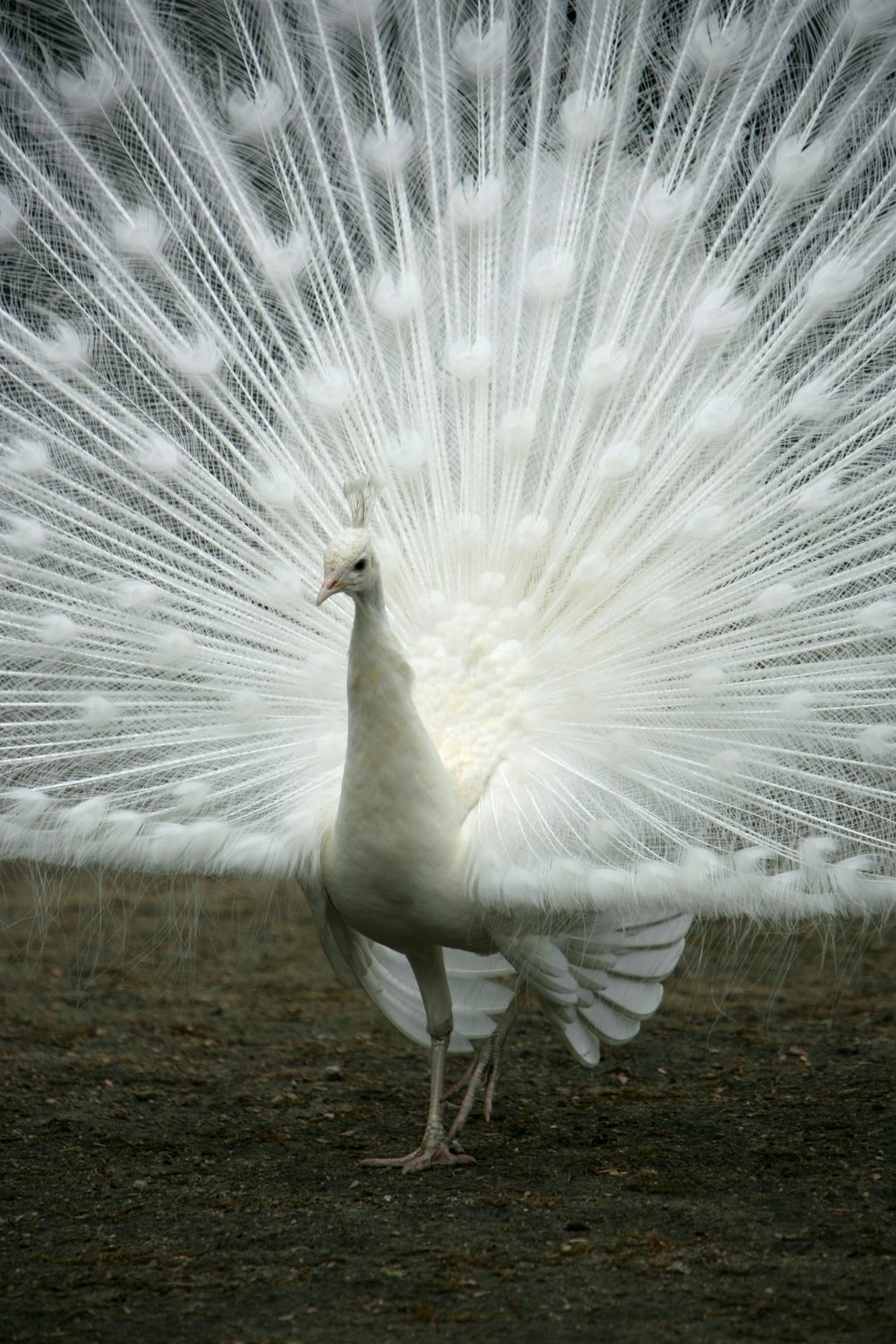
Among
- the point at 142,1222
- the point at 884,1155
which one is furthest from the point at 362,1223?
the point at 884,1155

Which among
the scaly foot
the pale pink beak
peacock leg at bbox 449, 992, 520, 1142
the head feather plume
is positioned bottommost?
the scaly foot

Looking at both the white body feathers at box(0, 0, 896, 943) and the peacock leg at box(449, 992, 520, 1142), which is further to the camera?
the peacock leg at box(449, 992, 520, 1142)

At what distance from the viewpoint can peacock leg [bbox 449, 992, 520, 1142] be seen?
15.6 feet

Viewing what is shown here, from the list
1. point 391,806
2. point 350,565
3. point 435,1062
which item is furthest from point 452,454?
point 435,1062

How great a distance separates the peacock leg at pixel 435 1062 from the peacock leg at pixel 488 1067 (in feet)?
1.10

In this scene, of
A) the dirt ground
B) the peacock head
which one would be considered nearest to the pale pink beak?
the peacock head

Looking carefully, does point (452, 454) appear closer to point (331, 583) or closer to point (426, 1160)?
point (331, 583)

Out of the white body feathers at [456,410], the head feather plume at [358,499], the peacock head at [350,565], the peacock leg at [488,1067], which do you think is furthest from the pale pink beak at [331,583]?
the peacock leg at [488,1067]

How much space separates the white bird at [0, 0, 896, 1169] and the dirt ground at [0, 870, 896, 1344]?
16.9 inches

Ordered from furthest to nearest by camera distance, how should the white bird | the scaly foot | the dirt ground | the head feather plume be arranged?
the scaly foot
the white bird
the head feather plume
the dirt ground

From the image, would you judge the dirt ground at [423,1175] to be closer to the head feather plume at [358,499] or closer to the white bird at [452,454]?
the white bird at [452,454]

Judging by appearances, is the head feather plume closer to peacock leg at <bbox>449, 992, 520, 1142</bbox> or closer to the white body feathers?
the white body feathers

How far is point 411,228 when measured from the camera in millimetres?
4707

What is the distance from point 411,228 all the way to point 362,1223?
2.98 meters
